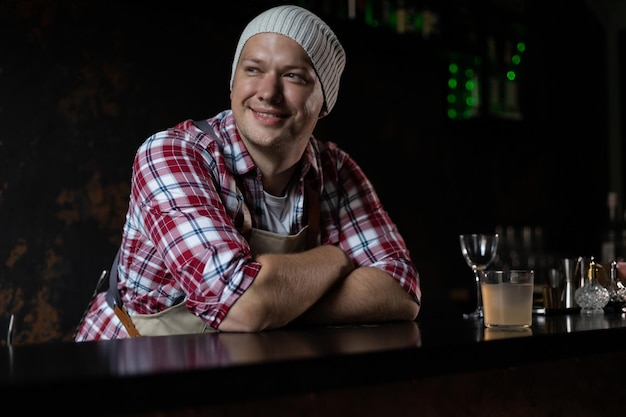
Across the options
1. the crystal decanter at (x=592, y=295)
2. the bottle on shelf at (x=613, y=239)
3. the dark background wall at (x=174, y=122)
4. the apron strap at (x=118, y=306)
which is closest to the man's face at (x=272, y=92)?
the apron strap at (x=118, y=306)

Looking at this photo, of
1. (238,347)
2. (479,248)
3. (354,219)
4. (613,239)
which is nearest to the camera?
(238,347)

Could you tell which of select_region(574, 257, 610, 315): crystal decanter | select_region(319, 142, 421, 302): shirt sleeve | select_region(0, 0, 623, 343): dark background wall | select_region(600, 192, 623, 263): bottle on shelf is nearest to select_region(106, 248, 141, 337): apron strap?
select_region(319, 142, 421, 302): shirt sleeve

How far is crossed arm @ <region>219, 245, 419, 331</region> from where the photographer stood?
4.85 feet

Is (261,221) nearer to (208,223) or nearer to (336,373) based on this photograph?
(208,223)

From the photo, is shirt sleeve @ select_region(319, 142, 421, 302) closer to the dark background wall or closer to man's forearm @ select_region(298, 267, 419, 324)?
man's forearm @ select_region(298, 267, 419, 324)

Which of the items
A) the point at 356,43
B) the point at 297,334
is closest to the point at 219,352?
the point at 297,334

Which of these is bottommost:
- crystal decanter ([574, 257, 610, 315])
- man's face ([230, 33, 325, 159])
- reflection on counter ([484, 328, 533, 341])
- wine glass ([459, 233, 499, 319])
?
crystal decanter ([574, 257, 610, 315])

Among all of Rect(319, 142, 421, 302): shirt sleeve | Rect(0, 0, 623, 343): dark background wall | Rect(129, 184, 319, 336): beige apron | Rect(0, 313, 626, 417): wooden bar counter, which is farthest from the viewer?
Rect(0, 0, 623, 343): dark background wall

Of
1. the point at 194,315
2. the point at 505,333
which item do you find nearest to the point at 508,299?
the point at 505,333

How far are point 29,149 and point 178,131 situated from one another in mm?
1152

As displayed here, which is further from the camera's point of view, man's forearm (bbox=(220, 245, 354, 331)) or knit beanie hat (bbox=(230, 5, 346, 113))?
knit beanie hat (bbox=(230, 5, 346, 113))

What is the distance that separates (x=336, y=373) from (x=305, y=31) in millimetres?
1207

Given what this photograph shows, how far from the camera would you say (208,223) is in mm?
1599

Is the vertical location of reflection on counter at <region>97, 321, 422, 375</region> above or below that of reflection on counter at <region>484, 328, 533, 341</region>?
above
